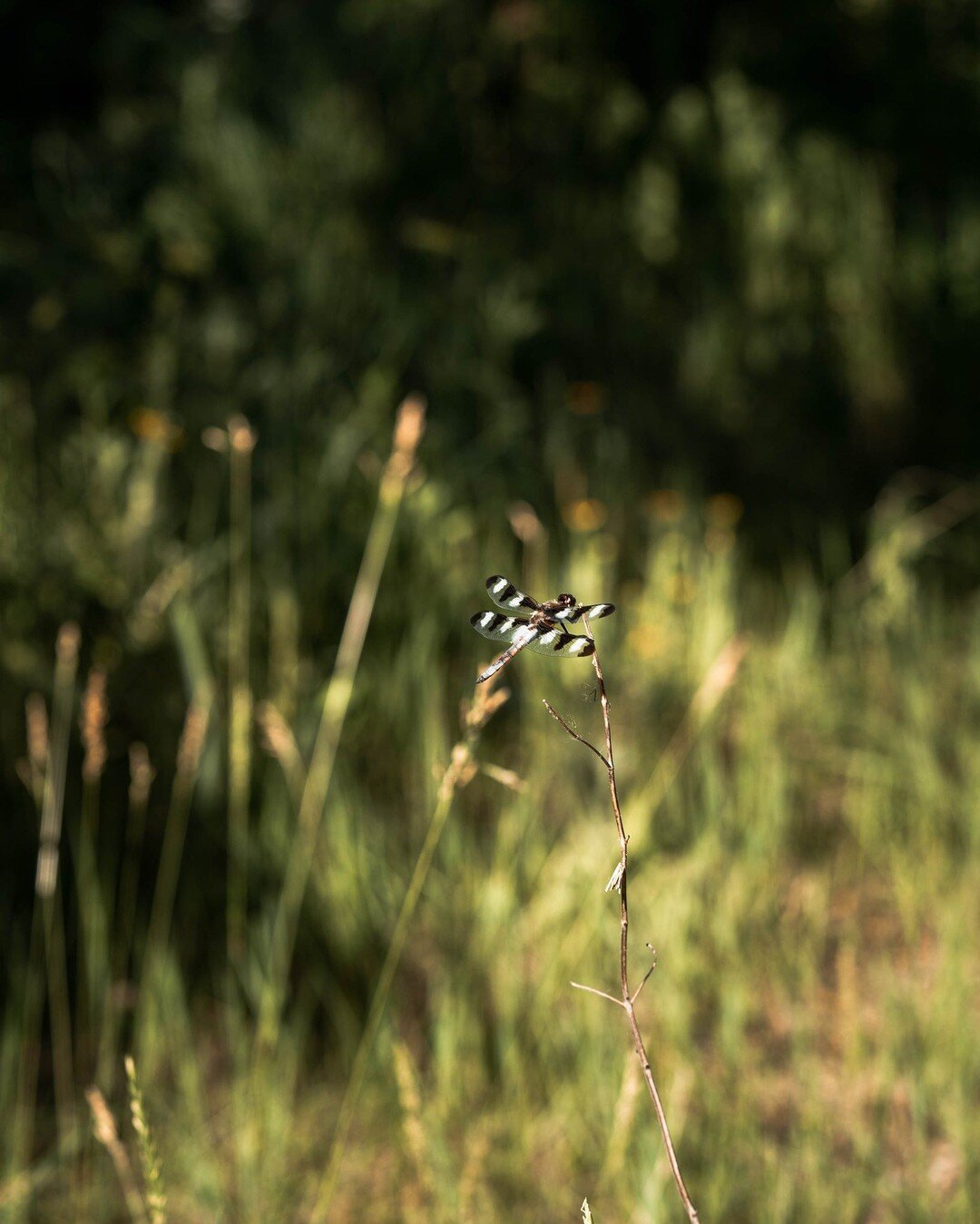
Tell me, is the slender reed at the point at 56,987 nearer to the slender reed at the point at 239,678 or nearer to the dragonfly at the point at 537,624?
the slender reed at the point at 239,678

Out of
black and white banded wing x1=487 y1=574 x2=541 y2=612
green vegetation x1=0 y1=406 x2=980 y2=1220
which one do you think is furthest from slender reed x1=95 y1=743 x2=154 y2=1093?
black and white banded wing x1=487 y1=574 x2=541 y2=612

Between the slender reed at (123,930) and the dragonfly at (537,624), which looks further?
the slender reed at (123,930)

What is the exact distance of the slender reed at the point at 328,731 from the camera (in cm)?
112

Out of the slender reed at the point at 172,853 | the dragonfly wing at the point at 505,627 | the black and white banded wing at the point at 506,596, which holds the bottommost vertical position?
the dragonfly wing at the point at 505,627

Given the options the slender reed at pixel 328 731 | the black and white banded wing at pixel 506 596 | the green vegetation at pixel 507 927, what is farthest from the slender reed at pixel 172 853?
the black and white banded wing at pixel 506 596

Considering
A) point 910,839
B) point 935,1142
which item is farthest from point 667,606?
point 935,1142

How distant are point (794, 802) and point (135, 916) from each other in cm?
100

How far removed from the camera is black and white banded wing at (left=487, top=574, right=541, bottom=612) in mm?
517

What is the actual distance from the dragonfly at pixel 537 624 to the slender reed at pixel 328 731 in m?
0.55

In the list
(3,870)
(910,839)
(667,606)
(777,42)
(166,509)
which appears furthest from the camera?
(777,42)

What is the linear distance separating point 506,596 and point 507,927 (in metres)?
0.99

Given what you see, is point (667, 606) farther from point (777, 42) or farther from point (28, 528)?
point (777, 42)

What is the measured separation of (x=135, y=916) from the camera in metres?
1.62

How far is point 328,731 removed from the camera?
62.3 inches
